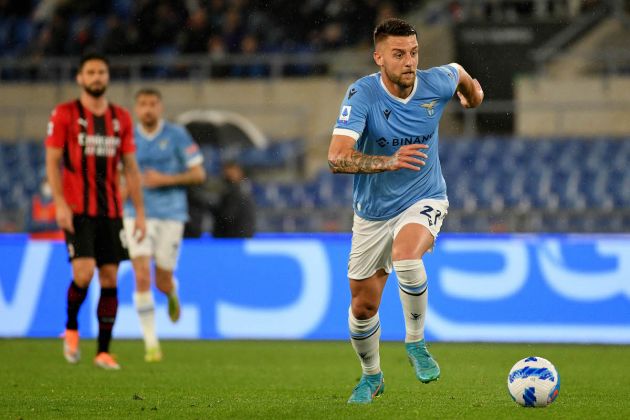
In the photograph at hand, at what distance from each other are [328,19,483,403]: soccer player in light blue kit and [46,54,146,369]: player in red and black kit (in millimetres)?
2676

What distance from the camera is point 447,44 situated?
792 inches

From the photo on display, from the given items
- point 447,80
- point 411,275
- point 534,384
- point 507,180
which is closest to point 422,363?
point 411,275

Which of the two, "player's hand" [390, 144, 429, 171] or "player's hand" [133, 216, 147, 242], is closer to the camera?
"player's hand" [390, 144, 429, 171]

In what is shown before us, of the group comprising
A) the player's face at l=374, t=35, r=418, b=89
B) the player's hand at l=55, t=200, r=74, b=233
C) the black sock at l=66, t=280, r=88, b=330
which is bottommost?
the black sock at l=66, t=280, r=88, b=330

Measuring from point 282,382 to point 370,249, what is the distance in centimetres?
175

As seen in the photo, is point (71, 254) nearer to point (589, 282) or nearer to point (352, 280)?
point (352, 280)

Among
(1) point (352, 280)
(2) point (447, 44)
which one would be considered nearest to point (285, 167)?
(2) point (447, 44)

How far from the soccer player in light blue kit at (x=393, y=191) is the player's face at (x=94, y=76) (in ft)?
9.10

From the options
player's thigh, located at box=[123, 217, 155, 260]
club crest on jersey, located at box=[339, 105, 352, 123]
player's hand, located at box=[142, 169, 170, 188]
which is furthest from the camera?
player's hand, located at box=[142, 169, 170, 188]

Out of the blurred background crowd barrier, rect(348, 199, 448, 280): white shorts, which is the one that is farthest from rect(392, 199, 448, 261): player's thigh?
the blurred background crowd barrier

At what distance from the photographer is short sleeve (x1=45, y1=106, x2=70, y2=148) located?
8375 millimetres

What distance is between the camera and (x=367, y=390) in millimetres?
6359

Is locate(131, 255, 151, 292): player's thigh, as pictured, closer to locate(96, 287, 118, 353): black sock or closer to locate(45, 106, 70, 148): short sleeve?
locate(96, 287, 118, 353): black sock

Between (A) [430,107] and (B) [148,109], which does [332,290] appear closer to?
(B) [148,109]
